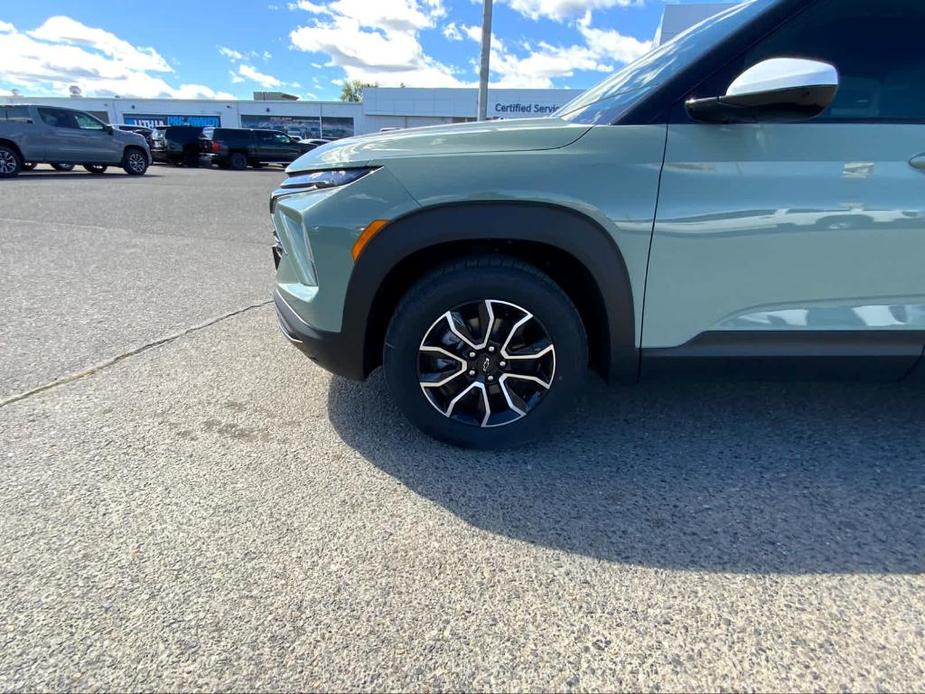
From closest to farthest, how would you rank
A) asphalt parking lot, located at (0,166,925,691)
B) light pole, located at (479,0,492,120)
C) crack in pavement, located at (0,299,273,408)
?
asphalt parking lot, located at (0,166,925,691) < crack in pavement, located at (0,299,273,408) < light pole, located at (479,0,492,120)

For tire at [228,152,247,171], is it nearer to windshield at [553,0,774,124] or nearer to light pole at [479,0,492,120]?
light pole at [479,0,492,120]

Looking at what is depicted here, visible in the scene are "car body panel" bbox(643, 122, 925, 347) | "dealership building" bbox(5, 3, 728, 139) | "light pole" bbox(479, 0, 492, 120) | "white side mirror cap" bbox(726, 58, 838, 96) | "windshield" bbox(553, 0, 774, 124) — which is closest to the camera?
"white side mirror cap" bbox(726, 58, 838, 96)

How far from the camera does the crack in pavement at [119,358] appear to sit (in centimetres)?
270

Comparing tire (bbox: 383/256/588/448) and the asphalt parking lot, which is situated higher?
tire (bbox: 383/256/588/448)

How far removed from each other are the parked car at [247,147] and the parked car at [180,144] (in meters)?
0.74

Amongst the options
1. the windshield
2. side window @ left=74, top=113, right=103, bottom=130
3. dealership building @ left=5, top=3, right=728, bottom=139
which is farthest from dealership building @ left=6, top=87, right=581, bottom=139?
the windshield

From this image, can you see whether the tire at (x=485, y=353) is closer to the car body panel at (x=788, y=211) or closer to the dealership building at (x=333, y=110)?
the car body panel at (x=788, y=211)

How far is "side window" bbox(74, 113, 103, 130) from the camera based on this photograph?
13.7 meters

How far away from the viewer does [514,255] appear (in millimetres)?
2229

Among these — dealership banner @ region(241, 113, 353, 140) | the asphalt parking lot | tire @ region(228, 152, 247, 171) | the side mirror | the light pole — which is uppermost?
dealership banner @ region(241, 113, 353, 140)

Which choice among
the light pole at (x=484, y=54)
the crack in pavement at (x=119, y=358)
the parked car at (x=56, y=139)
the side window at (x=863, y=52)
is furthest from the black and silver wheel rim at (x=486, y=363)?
the parked car at (x=56, y=139)

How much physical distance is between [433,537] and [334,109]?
55.8 meters

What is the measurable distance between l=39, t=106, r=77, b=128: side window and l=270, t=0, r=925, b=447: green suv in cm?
1523

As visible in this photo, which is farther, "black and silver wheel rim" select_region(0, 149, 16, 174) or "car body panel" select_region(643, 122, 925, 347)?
"black and silver wheel rim" select_region(0, 149, 16, 174)
